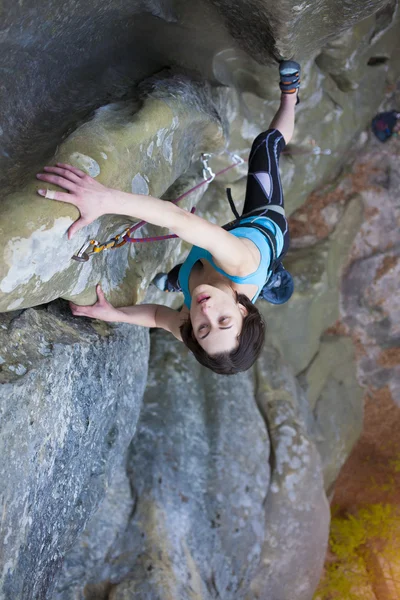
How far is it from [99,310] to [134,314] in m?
0.22

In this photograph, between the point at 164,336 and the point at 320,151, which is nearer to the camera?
the point at 164,336

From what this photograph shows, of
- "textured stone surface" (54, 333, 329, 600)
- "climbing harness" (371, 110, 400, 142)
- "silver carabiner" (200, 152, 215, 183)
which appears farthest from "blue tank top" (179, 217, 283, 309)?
"climbing harness" (371, 110, 400, 142)

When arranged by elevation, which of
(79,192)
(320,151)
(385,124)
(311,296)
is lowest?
(311,296)

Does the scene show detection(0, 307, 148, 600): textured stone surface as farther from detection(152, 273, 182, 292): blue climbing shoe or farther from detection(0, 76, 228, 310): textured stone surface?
detection(152, 273, 182, 292): blue climbing shoe

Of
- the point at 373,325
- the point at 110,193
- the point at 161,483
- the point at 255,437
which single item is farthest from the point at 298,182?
the point at 110,193

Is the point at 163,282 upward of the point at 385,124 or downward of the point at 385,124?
upward

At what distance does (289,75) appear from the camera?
10.8 ft

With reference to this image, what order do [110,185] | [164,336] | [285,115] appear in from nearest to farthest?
[110,185] → [285,115] → [164,336]

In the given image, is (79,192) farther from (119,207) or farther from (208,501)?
(208,501)

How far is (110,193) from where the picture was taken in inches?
80.7

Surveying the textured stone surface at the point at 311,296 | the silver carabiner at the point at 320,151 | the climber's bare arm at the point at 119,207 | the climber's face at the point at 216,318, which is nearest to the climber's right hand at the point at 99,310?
the climber's face at the point at 216,318

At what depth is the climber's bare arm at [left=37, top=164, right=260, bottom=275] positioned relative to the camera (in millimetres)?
2010

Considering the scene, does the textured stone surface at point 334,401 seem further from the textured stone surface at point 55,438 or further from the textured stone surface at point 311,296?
the textured stone surface at point 55,438

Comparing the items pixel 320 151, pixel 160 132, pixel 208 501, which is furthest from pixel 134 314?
pixel 320 151
